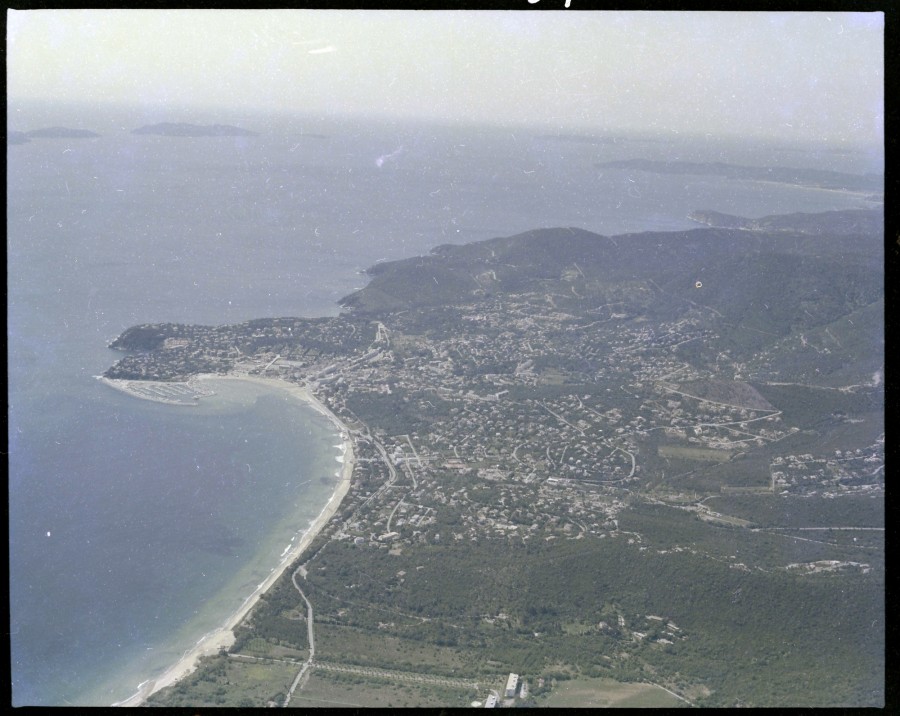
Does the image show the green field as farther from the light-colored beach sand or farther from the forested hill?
the light-colored beach sand

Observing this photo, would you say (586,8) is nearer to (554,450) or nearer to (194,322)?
(554,450)

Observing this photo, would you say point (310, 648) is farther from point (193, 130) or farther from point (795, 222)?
point (795, 222)

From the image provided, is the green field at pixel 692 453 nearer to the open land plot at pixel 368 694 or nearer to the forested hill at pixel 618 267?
the forested hill at pixel 618 267

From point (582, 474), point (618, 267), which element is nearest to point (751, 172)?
point (618, 267)

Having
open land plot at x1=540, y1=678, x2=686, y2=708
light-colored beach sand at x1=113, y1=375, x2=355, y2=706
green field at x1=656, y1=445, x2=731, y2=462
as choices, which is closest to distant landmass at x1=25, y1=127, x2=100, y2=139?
light-colored beach sand at x1=113, y1=375, x2=355, y2=706

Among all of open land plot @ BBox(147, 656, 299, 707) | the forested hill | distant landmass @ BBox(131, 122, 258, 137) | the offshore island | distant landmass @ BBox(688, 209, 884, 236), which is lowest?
open land plot @ BBox(147, 656, 299, 707)

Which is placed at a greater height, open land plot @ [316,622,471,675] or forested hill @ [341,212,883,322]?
forested hill @ [341,212,883,322]

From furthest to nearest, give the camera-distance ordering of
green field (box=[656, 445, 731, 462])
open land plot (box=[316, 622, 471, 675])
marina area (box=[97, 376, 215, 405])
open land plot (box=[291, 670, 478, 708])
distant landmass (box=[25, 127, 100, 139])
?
marina area (box=[97, 376, 215, 405]), green field (box=[656, 445, 731, 462]), distant landmass (box=[25, 127, 100, 139]), open land plot (box=[316, 622, 471, 675]), open land plot (box=[291, 670, 478, 708])
